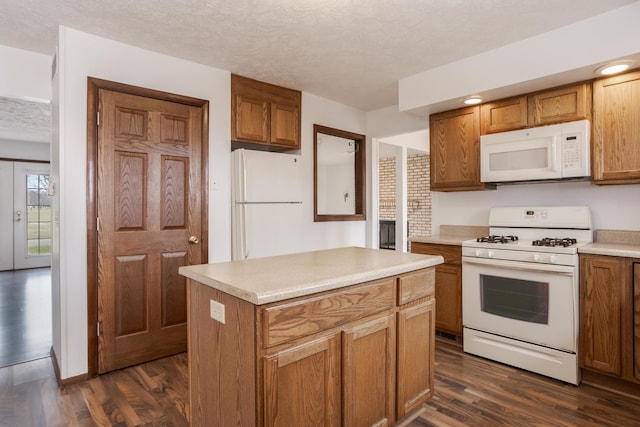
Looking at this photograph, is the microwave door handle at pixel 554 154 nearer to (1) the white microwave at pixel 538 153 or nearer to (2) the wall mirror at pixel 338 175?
(1) the white microwave at pixel 538 153

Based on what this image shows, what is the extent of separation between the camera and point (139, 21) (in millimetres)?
2363

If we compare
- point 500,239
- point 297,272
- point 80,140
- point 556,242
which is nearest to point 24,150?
point 80,140

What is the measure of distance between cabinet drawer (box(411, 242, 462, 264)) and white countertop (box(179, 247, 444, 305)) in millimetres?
1135

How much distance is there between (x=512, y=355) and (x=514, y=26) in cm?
240

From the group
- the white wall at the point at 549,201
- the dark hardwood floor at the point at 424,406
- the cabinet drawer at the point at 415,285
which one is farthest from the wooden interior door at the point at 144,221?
the white wall at the point at 549,201

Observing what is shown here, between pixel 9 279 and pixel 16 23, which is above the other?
pixel 16 23

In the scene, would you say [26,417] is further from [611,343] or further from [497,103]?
[497,103]

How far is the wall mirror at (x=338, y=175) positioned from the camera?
4155 millimetres

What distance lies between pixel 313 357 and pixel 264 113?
2.69m

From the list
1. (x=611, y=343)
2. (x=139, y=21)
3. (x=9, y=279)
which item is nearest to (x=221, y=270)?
(x=139, y=21)

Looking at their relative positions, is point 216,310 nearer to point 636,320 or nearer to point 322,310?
point 322,310

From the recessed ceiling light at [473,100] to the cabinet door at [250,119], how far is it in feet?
6.22

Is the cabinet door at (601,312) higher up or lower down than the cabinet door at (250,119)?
lower down

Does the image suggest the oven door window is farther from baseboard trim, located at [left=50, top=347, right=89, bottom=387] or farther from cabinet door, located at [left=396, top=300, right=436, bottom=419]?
baseboard trim, located at [left=50, top=347, right=89, bottom=387]
